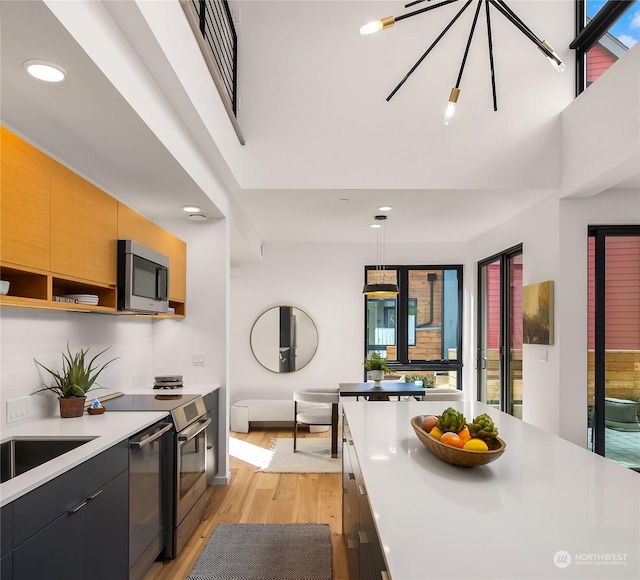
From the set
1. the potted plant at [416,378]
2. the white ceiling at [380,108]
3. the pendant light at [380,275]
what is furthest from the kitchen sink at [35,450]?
the potted plant at [416,378]

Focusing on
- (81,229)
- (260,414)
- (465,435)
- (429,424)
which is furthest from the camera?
(260,414)

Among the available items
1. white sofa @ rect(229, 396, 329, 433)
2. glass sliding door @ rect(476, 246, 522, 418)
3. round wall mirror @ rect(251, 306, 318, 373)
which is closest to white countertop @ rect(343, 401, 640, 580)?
glass sliding door @ rect(476, 246, 522, 418)

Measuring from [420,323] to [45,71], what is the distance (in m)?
6.07

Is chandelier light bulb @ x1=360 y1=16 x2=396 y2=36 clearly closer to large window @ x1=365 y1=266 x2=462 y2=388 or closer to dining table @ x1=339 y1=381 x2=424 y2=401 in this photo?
dining table @ x1=339 y1=381 x2=424 y2=401

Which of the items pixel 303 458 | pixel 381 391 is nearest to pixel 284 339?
pixel 303 458

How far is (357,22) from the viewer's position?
4.07 metres

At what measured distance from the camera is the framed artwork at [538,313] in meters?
4.07

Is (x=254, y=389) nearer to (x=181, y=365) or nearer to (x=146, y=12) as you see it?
(x=181, y=365)

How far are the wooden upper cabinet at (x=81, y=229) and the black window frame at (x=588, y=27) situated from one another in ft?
12.6

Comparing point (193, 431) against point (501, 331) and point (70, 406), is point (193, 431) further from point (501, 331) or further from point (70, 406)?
point (501, 331)

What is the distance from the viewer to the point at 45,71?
1.75m

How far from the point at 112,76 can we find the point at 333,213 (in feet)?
11.2

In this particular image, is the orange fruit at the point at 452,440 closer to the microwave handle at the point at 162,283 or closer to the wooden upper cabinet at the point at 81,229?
the wooden upper cabinet at the point at 81,229

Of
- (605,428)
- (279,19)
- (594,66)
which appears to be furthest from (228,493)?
(594,66)
